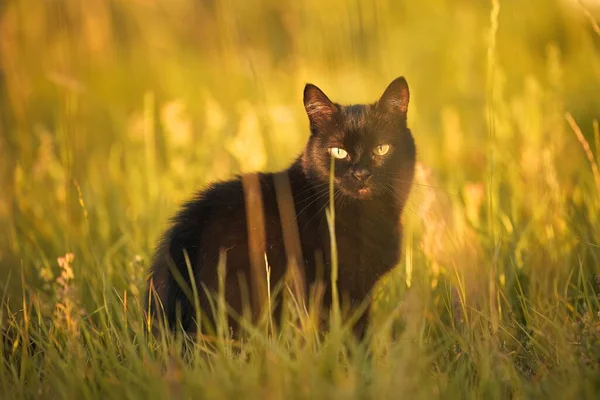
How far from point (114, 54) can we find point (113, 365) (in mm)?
6397

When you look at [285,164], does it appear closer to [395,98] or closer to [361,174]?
[395,98]

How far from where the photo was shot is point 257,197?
8.23ft

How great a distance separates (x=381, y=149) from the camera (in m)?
2.92

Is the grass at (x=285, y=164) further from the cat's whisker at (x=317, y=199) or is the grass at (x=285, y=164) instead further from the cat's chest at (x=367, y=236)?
the cat's whisker at (x=317, y=199)

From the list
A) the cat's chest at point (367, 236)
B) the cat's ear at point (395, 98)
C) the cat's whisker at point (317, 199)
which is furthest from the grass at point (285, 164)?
the cat's whisker at point (317, 199)

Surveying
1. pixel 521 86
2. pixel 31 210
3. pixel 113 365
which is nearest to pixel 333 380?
pixel 113 365

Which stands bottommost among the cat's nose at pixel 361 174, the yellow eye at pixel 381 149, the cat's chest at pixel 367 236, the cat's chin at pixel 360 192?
the cat's chest at pixel 367 236

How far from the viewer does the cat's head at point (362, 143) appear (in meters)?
Result: 2.86

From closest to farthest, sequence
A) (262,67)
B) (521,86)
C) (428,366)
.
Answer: (428,366) → (521,86) → (262,67)

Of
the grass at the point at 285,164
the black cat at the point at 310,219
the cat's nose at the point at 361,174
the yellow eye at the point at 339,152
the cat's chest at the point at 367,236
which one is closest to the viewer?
the grass at the point at 285,164

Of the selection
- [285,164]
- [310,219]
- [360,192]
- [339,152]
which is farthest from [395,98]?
[285,164]

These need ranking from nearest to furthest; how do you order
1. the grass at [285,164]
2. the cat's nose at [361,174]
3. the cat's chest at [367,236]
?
1. the grass at [285,164]
2. the cat's chest at [367,236]
3. the cat's nose at [361,174]

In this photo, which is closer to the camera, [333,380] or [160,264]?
[333,380]

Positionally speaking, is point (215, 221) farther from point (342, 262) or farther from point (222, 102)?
point (222, 102)
